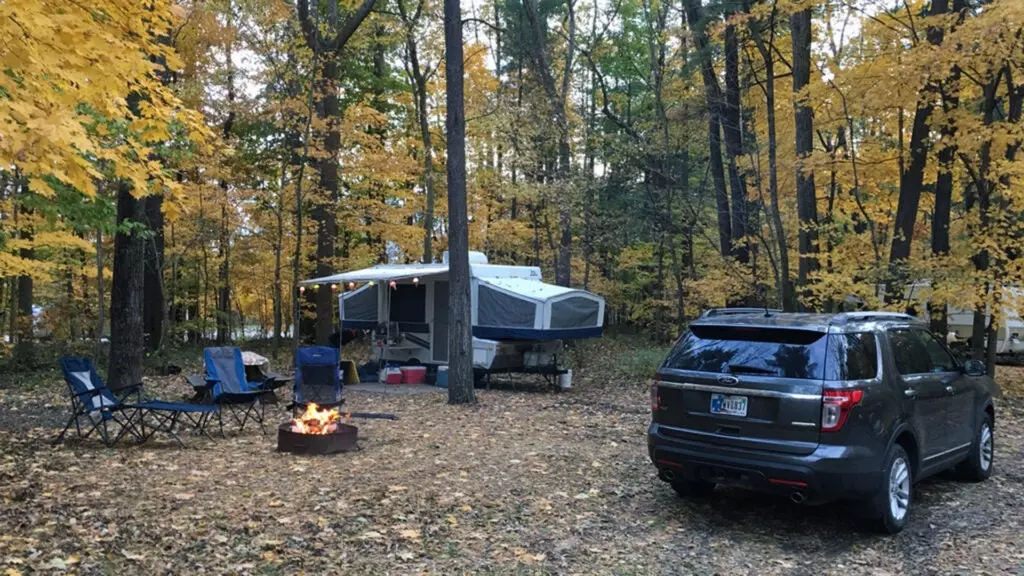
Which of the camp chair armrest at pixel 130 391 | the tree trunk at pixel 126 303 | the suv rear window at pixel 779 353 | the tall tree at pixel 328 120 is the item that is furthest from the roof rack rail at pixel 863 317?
the tall tree at pixel 328 120

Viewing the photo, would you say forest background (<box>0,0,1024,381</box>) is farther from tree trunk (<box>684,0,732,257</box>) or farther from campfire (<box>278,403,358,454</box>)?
campfire (<box>278,403,358,454</box>)

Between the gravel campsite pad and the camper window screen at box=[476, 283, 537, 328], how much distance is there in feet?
15.5

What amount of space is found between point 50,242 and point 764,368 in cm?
1262

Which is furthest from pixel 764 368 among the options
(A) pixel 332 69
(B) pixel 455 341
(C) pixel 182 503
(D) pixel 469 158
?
(D) pixel 469 158

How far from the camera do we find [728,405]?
4453 millimetres

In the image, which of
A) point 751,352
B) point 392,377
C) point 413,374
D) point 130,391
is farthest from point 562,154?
point 751,352

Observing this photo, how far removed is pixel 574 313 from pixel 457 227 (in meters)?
3.24

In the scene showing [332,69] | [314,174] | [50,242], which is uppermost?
[332,69]

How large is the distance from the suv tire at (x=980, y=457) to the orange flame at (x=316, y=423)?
5511 millimetres

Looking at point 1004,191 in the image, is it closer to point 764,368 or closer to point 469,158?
point 764,368

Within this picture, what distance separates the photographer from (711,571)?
3871mm

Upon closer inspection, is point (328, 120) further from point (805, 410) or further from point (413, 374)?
point (805, 410)

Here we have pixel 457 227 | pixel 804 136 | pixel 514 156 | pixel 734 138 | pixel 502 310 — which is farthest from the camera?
pixel 514 156

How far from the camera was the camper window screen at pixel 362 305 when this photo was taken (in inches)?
569
